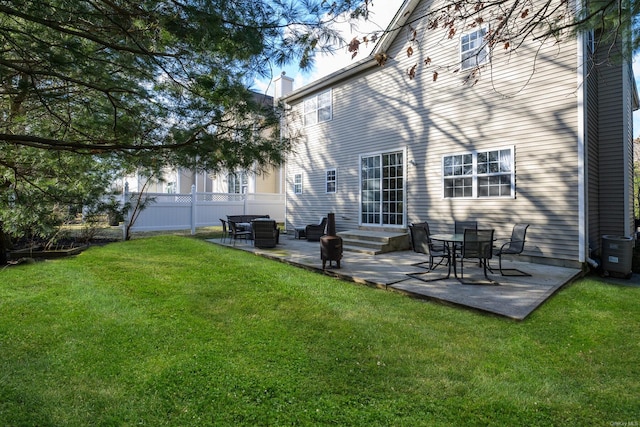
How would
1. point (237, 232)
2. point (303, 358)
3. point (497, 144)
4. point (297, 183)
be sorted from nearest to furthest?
point (303, 358) → point (497, 144) → point (237, 232) → point (297, 183)

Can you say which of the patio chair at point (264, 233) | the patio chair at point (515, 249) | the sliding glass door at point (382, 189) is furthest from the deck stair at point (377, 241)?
the patio chair at point (515, 249)

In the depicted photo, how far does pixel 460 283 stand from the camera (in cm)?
532

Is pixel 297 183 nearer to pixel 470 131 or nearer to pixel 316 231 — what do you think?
pixel 316 231

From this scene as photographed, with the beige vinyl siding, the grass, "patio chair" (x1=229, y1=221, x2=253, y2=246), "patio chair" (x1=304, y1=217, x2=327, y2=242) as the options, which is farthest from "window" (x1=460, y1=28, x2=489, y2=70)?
"patio chair" (x1=229, y1=221, x2=253, y2=246)

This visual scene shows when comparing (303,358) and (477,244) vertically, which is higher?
(477,244)

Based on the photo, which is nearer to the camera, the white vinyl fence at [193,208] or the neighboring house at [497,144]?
the neighboring house at [497,144]

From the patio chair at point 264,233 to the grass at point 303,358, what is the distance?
3.94 meters

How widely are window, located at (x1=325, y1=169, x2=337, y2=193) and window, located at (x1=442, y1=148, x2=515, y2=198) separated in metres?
4.10

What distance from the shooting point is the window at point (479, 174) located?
7.26 metres

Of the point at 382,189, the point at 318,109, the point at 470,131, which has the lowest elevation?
the point at 382,189

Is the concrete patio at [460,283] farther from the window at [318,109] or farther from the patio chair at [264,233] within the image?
the window at [318,109]

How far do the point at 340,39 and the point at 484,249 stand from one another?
3.92 metres

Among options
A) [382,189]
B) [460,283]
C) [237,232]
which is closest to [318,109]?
[382,189]

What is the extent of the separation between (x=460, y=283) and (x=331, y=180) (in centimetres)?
699
